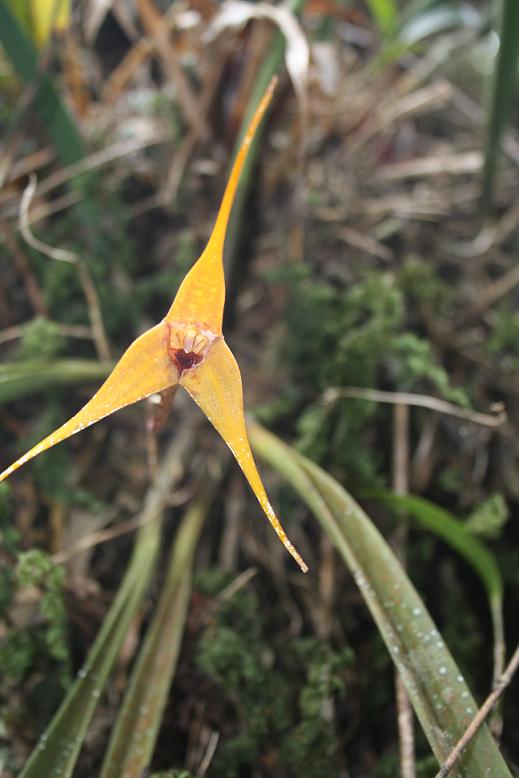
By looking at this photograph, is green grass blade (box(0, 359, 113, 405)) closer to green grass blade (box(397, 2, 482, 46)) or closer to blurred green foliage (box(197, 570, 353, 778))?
blurred green foliage (box(197, 570, 353, 778))

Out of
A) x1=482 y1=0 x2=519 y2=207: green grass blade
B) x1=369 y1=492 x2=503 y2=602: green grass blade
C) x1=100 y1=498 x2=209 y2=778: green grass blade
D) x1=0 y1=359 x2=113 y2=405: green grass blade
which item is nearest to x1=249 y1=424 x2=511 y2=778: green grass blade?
x1=369 y1=492 x2=503 y2=602: green grass blade

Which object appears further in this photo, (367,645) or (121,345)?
(121,345)

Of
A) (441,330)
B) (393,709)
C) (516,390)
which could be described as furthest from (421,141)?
(393,709)

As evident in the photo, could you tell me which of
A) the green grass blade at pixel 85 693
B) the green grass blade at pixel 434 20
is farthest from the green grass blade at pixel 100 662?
the green grass blade at pixel 434 20

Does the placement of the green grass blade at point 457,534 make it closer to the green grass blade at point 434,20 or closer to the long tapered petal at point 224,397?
the long tapered petal at point 224,397

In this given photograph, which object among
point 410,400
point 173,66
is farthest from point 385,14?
point 410,400

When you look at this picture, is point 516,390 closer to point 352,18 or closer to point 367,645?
point 367,645
